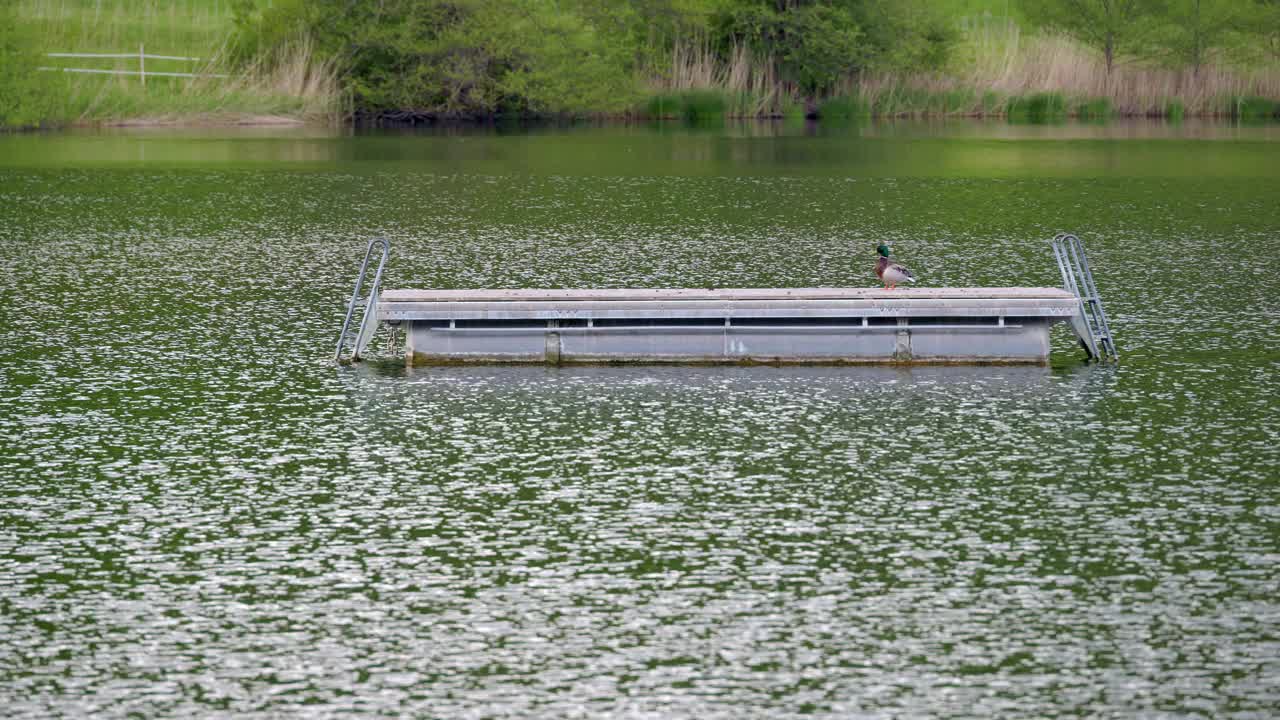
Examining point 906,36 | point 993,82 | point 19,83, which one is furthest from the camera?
point 906,36

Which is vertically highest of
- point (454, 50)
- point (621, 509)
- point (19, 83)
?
point (454, 50)

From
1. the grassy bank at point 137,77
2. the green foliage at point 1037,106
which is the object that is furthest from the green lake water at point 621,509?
the green foliage at point 1037,106

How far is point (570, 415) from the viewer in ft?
58.9

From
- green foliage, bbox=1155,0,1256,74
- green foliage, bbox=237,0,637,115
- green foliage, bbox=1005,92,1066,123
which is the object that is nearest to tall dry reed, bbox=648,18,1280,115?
green foliage, bbox=1005,92,1066,123

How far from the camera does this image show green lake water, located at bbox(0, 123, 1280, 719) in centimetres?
1064

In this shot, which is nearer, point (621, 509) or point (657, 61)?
point (621, 509)

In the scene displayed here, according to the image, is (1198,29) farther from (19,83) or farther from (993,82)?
(19,83)

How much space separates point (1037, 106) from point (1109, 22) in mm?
6495

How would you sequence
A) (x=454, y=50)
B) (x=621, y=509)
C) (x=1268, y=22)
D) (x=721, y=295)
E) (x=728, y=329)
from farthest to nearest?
(x=1268, y=22) < (x=454, y=50) < (x=721, y=295) < (x=728, y=329) < (x=621, y=509)

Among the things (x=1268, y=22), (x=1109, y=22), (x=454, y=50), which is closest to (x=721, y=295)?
(x=454, y=50)

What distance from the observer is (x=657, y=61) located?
78.8m

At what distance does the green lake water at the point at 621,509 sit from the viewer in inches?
419

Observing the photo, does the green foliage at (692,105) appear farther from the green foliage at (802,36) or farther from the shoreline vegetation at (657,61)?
the green foliage at (802,36)

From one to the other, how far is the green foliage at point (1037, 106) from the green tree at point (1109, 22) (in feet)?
11.8
